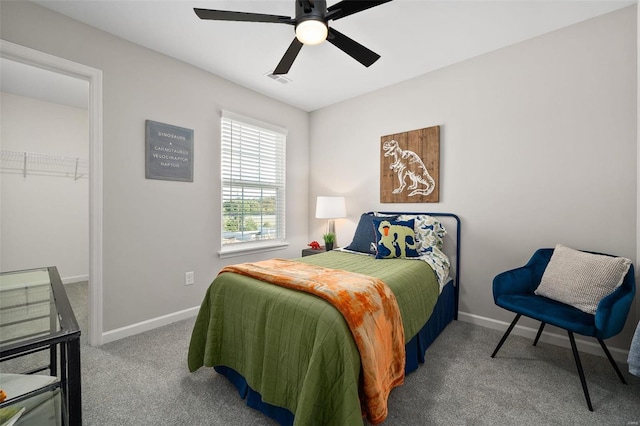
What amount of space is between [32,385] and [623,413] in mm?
2820

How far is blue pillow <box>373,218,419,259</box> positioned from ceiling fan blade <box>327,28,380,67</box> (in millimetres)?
1427

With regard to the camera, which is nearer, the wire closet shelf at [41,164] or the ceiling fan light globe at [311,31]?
the ceiling fan light globe at [311,31]

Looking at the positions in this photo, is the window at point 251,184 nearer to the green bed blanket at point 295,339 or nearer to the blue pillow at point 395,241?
the green bed blanket at point 295,339

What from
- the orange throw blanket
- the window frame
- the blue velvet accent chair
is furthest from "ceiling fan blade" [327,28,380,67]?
A: the blue velvet accent chair

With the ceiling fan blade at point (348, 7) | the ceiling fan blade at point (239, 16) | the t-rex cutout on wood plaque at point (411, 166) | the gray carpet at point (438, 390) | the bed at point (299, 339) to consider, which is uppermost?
the ceiling fan blade at point (348, 7)

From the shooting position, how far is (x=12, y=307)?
1197 mm

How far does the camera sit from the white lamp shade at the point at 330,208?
11.5 ft

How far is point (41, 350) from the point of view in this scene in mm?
908

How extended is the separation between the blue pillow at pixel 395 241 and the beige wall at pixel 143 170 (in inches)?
69.0

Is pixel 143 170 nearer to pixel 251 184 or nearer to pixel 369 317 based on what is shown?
pixel 251 184

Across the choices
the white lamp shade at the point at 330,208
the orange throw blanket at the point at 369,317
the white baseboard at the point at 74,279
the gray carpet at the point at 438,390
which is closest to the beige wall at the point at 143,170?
the gray carpet at the point at 438,390

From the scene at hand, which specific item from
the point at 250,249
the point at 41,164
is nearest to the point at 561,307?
the point at 250,249

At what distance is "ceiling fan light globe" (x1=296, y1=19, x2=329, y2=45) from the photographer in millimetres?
1650

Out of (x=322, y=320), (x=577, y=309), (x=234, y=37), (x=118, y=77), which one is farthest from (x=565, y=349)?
(x=118, y=77)
